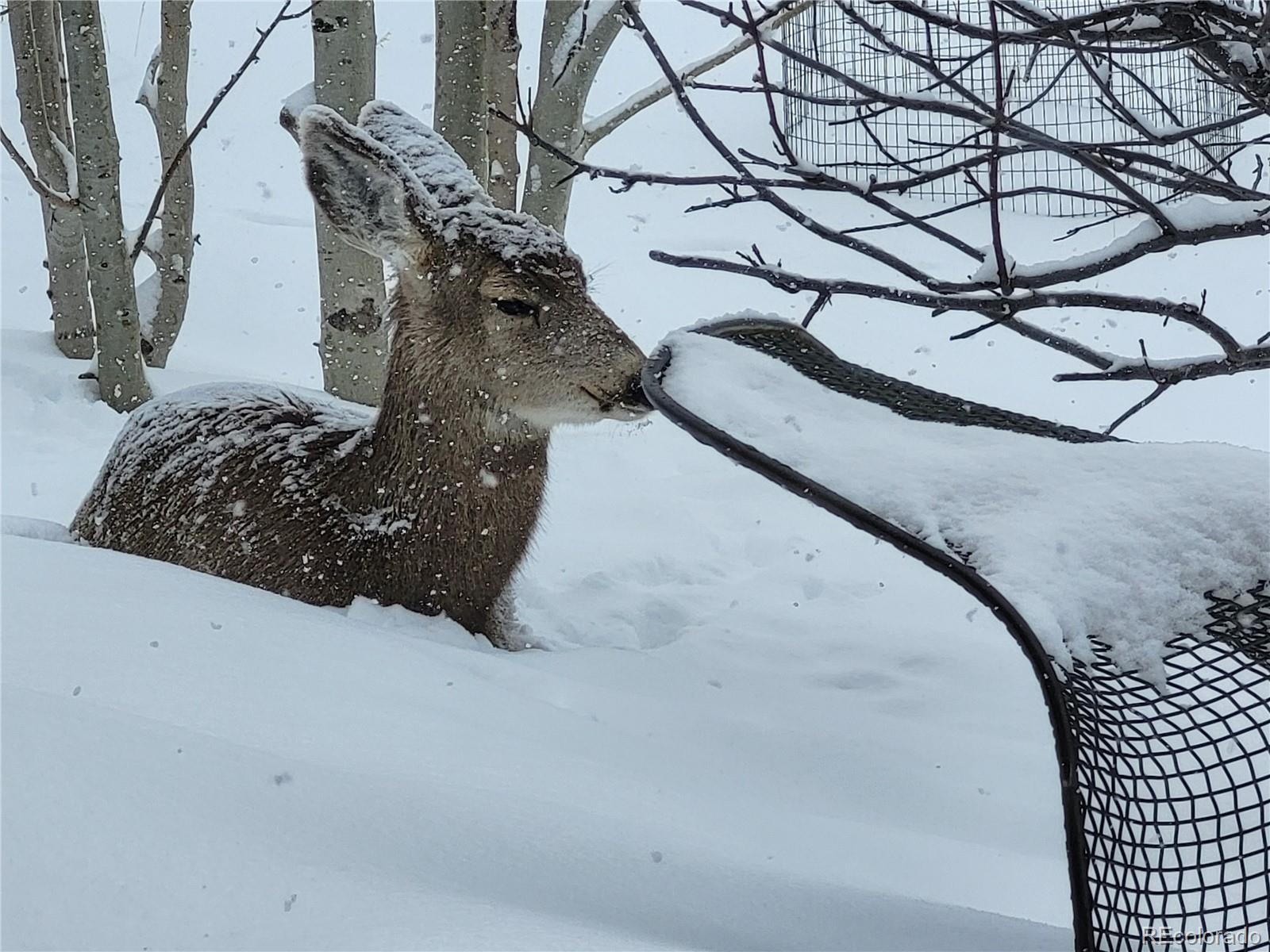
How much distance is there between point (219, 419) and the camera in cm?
330

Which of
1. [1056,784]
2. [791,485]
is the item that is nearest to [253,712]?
[791,485]

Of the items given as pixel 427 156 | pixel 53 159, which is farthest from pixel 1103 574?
pixel 53 159

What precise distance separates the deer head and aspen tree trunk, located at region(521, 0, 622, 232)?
6.87 feet

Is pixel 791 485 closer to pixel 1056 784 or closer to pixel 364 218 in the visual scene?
pixel 1056 784

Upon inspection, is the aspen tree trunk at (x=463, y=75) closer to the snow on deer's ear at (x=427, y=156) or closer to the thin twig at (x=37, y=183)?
the snow on deer's ear at (x=427, y=156)

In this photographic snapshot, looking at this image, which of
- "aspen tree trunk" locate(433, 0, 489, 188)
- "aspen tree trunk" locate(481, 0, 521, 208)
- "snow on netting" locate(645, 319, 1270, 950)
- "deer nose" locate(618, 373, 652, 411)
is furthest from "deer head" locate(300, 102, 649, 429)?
"aspen tree trunk" locate(481, 0, 521, 208)

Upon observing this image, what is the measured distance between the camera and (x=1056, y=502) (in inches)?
75.7

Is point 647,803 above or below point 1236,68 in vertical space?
below

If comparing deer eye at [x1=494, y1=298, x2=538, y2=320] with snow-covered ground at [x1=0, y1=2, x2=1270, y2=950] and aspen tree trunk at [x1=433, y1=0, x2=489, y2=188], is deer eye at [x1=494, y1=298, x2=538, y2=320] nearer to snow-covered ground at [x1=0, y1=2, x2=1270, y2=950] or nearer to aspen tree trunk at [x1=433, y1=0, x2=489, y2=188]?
snow-covered ground at [x1=0, y1=2, x2=1270, y2=950]

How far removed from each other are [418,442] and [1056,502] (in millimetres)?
1769

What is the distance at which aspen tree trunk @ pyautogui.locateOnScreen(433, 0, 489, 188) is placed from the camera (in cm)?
475

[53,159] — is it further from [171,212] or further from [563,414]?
[563,414]

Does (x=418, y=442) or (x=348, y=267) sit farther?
(x=348, y=267)

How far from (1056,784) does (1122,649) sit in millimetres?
699
